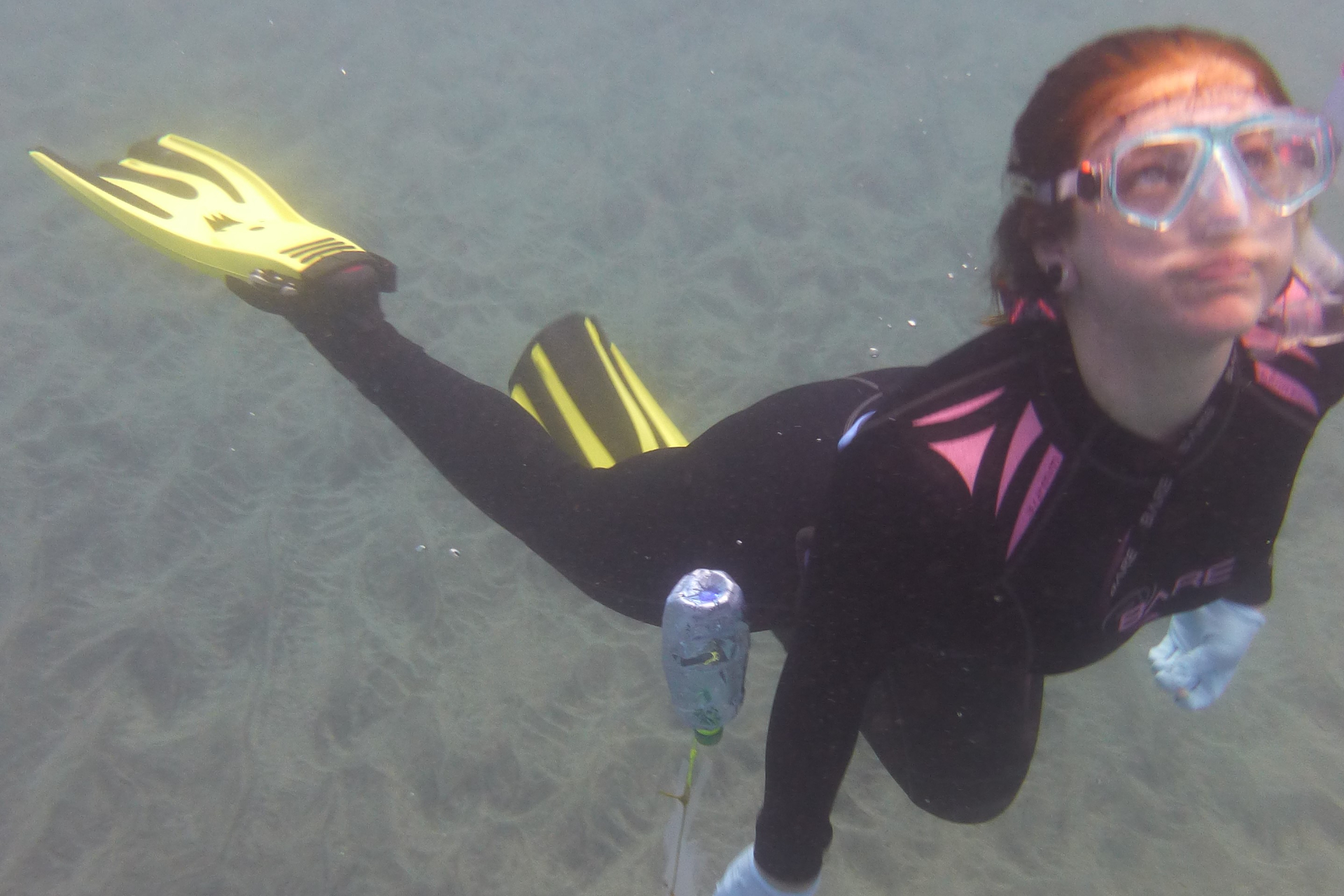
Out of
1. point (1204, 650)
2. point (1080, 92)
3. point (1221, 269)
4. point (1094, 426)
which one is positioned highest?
point (1080, 92)

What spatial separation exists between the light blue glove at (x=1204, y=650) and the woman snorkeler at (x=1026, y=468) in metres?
0.01

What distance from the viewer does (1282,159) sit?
1164 mm

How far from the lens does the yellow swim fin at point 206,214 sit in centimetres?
274

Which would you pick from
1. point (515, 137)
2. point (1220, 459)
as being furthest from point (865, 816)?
point (515, 137)

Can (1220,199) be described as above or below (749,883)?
above

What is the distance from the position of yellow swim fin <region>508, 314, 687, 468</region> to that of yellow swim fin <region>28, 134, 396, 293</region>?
0.59 meters

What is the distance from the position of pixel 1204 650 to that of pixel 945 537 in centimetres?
155

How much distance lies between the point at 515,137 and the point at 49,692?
4115 millimetres

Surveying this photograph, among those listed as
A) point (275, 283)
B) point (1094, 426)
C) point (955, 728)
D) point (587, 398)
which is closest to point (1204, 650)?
point (955, 728)

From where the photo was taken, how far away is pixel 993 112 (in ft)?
18.2

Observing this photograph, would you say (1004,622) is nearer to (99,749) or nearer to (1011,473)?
(1011,473)

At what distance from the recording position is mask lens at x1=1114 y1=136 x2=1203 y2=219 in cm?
111

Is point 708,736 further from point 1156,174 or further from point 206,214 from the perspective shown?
point 206,214

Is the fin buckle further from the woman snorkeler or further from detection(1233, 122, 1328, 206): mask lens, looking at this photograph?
detection(1233, 122, 1328, 206): mask lens
